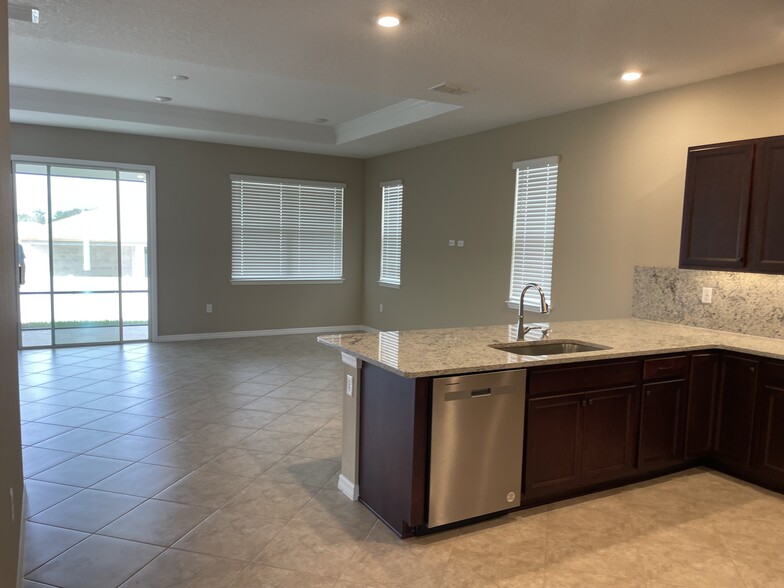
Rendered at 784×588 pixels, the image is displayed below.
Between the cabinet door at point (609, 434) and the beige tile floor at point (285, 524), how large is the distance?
16 cm

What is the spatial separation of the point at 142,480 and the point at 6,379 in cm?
150

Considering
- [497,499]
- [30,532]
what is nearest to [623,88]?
[497,499]

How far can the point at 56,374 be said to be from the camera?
570 cm

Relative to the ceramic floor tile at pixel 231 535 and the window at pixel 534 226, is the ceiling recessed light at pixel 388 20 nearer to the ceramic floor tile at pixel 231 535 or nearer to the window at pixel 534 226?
the window at pixel 534 226

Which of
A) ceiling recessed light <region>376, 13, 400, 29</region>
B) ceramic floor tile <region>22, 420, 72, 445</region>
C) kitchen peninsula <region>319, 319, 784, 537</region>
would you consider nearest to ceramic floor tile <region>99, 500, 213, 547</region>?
kitchen peninsula <region>319, 319, 784, 537</region>

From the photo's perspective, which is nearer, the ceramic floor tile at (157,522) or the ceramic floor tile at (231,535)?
the ceramic floor tile at (231,535)

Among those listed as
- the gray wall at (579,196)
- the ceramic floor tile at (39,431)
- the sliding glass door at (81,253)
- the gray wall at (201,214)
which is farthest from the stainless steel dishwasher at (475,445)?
the sliding glass door at (81,253)

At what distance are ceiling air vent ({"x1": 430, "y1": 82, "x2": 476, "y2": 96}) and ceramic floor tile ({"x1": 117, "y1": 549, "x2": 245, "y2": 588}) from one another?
3.56 m

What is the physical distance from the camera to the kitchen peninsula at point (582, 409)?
8.75 feet

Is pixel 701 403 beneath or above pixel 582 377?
beneath

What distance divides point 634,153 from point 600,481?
8.87 ft

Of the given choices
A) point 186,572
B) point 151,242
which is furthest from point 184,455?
point 151,242

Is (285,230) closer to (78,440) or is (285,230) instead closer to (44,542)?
(78,440)

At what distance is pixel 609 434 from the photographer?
3.19 m
